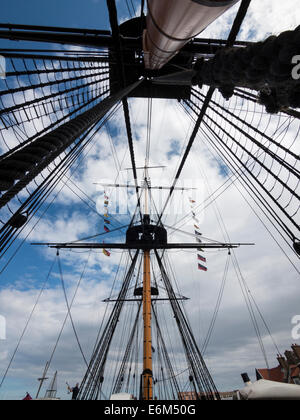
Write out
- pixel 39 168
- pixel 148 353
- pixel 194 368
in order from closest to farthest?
1. pixel 39 168
2. pixel 148 353
3. pixel 194 368

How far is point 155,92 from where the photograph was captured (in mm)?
8859

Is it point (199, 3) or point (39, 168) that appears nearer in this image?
point (199, 3)

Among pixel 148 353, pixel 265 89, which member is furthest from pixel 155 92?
pixel 148 353

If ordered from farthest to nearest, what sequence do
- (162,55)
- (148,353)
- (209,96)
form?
(148,353)
(209,96)
(162,55)

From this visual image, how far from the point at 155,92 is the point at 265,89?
698 cm

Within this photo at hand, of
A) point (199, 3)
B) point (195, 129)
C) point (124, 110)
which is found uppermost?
point (124, 110)

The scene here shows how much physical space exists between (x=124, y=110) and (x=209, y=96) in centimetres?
308

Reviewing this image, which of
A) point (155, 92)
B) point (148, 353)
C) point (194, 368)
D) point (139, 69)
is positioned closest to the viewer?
point (139, 69)

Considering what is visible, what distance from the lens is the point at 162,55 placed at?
3.04m
